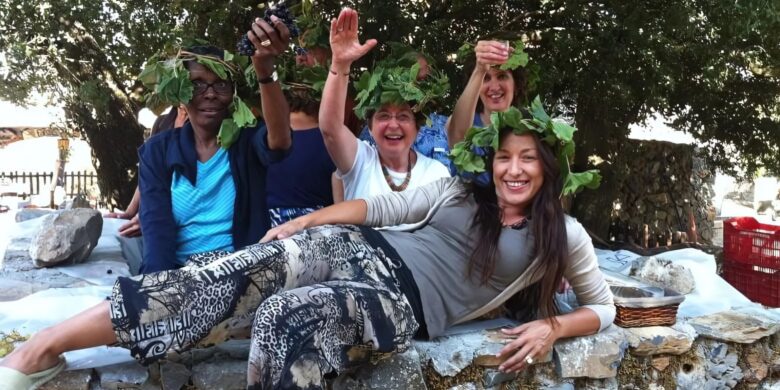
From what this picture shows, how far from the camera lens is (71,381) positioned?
2.20m

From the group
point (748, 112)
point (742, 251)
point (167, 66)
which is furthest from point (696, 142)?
point (167, 66)

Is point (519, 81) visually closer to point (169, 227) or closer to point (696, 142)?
point (169, 227)

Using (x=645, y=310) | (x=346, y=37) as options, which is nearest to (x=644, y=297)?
(x=645, y=310)

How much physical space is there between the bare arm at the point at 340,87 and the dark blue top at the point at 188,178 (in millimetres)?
244

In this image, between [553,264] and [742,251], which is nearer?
[553,264]

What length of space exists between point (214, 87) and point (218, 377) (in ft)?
4.03

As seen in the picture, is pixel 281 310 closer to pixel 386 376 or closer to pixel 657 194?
pixel 386 376

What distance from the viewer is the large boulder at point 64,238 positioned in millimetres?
3846

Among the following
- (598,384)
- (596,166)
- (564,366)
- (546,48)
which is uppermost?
(546,48)

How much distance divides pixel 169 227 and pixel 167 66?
0.69m

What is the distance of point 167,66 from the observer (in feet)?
9.08

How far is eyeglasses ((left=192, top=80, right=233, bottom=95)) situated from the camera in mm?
2779

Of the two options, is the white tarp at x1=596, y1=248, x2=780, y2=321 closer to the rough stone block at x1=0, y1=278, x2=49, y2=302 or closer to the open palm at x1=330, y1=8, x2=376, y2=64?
the open palm at x1=330, y1=8, x2=376, y2=64

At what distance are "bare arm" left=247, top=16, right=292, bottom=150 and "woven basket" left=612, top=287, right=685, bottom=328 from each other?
1.67m
